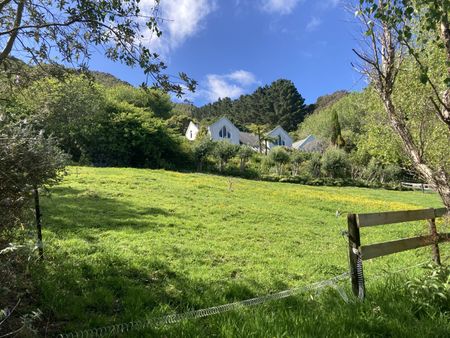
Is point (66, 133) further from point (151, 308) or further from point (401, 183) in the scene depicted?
point (401, 183)

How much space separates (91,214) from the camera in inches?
415

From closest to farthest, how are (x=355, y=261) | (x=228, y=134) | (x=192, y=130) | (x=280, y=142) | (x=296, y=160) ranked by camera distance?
(x=355, y=261) < (x=296, y=160) < (x=228, y=134) < (x=192, y=130) < (x=280, y=142)

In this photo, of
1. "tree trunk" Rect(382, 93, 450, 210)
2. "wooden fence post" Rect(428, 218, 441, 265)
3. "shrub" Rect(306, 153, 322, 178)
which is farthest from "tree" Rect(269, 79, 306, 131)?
"tree trunk" Rect(382, 93, 450, 210)

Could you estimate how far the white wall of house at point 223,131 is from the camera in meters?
56.8

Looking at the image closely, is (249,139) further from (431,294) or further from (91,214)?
(431,294)

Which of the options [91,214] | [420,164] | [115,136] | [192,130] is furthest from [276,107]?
[420,164]

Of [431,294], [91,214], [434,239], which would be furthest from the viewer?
[91,214]

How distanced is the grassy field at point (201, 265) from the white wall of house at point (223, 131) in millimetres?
41469

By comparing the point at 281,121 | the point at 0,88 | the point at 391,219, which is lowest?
the point at 391,219

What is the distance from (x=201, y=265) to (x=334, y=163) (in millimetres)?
34882

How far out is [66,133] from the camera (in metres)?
28.8

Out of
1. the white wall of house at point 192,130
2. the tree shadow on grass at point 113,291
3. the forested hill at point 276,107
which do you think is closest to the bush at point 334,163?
the white wall of house at point 192,130

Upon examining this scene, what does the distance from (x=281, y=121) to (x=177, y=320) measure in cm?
8672

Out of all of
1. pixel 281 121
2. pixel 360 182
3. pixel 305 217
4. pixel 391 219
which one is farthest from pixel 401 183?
pixel 281 121
